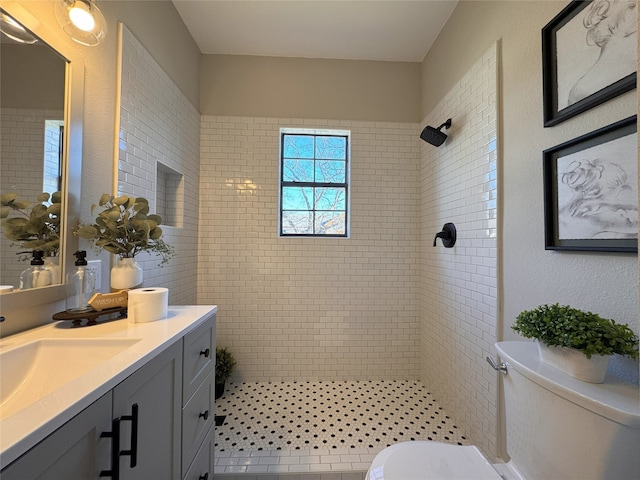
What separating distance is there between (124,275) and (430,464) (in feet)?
4.53

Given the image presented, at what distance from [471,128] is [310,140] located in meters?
1.43

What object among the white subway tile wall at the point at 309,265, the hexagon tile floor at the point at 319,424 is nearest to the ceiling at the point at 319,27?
the white subway tile wall at the point at 309,265

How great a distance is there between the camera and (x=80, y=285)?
1.05 m

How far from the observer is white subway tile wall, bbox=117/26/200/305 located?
1.46 m

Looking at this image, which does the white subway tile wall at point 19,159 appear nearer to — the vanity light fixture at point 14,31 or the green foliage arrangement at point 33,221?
the green foliage arrangement at point 33,221

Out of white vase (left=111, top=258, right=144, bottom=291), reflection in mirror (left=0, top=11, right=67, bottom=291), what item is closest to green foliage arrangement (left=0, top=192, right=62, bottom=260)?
reflection in mirror (left=0, top=11, right=67, bottom=291)

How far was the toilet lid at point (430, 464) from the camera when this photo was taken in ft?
2.78

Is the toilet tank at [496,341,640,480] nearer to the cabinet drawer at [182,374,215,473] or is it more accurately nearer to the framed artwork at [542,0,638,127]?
the framed artwork at [542,0,638,127]

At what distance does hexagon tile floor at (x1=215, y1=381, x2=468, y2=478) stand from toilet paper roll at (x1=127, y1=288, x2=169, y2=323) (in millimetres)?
1048

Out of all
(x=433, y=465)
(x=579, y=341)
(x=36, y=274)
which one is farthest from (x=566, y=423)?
(x=36, y=274)

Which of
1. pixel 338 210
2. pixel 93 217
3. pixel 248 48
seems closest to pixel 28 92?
pixel 93 217

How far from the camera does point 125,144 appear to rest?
1431 millimetres

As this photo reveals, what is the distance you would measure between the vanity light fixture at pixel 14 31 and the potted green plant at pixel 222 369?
2086 millimetres

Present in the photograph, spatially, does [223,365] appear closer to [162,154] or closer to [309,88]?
[162,154]
